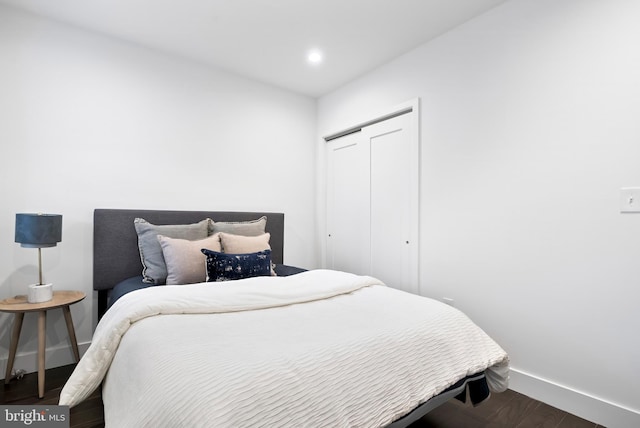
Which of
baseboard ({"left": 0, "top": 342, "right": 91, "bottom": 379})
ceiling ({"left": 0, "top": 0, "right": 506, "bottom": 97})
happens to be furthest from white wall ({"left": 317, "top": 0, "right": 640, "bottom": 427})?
baseboard ({"left": 0, "top": 342, "right": 91, "bottom": 379})

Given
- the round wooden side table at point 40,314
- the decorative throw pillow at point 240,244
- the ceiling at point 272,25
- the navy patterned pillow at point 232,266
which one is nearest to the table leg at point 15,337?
the round wooden side table at point 40,314

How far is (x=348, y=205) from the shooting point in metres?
3.52

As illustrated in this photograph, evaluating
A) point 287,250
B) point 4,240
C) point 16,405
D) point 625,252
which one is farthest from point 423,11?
point 16,405

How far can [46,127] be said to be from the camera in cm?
238

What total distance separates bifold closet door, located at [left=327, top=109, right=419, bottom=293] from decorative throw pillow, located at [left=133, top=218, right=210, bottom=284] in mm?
1500

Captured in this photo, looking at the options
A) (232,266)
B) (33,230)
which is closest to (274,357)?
(232,266)

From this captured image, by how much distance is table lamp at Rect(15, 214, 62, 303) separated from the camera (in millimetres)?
2021

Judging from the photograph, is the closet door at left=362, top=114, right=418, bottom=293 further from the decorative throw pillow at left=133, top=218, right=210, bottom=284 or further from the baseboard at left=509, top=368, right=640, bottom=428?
the decorative throw pillow at left=133, top=218, right=210, bottom=284

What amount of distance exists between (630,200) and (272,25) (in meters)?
2.54

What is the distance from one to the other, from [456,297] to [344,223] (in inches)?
56.4

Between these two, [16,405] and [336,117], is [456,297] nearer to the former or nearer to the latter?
[336,117]

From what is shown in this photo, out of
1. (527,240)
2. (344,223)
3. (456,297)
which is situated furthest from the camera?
(344,223)

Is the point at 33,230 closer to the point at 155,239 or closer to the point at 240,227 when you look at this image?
the point at 155,239

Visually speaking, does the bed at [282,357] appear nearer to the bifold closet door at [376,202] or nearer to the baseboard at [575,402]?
the baseboard at [575,402]
